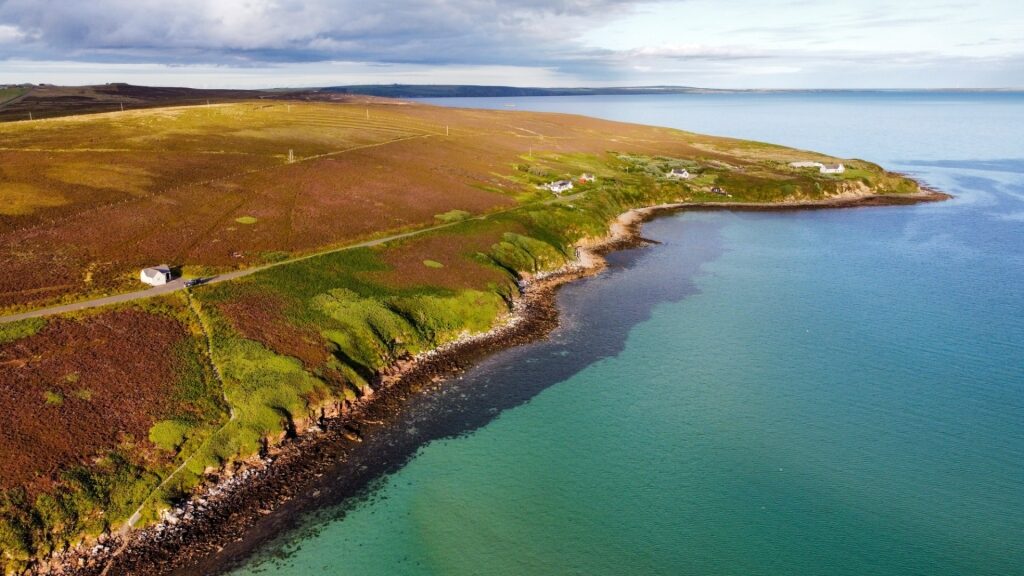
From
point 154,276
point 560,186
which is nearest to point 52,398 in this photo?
point 154,276

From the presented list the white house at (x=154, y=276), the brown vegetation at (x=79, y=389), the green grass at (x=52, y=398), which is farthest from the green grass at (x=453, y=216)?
the green grass at (x=52, y=398)

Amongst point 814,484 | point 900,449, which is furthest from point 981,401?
point 814,484

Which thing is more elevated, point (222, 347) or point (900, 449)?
point (222, 347)

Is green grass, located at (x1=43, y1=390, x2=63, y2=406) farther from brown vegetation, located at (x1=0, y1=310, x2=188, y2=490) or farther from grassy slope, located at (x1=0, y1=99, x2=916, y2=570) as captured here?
grassy slope, located at (x1=0, y1=99, x2=916, y2=570)

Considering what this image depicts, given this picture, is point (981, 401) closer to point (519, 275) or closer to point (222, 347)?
point (519, 275)

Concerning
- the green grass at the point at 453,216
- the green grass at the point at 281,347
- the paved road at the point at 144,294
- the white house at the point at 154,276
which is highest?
the green grass at the point at 453,216

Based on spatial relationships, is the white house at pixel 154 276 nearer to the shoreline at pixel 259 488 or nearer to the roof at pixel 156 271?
the roof at pixel 156 271
